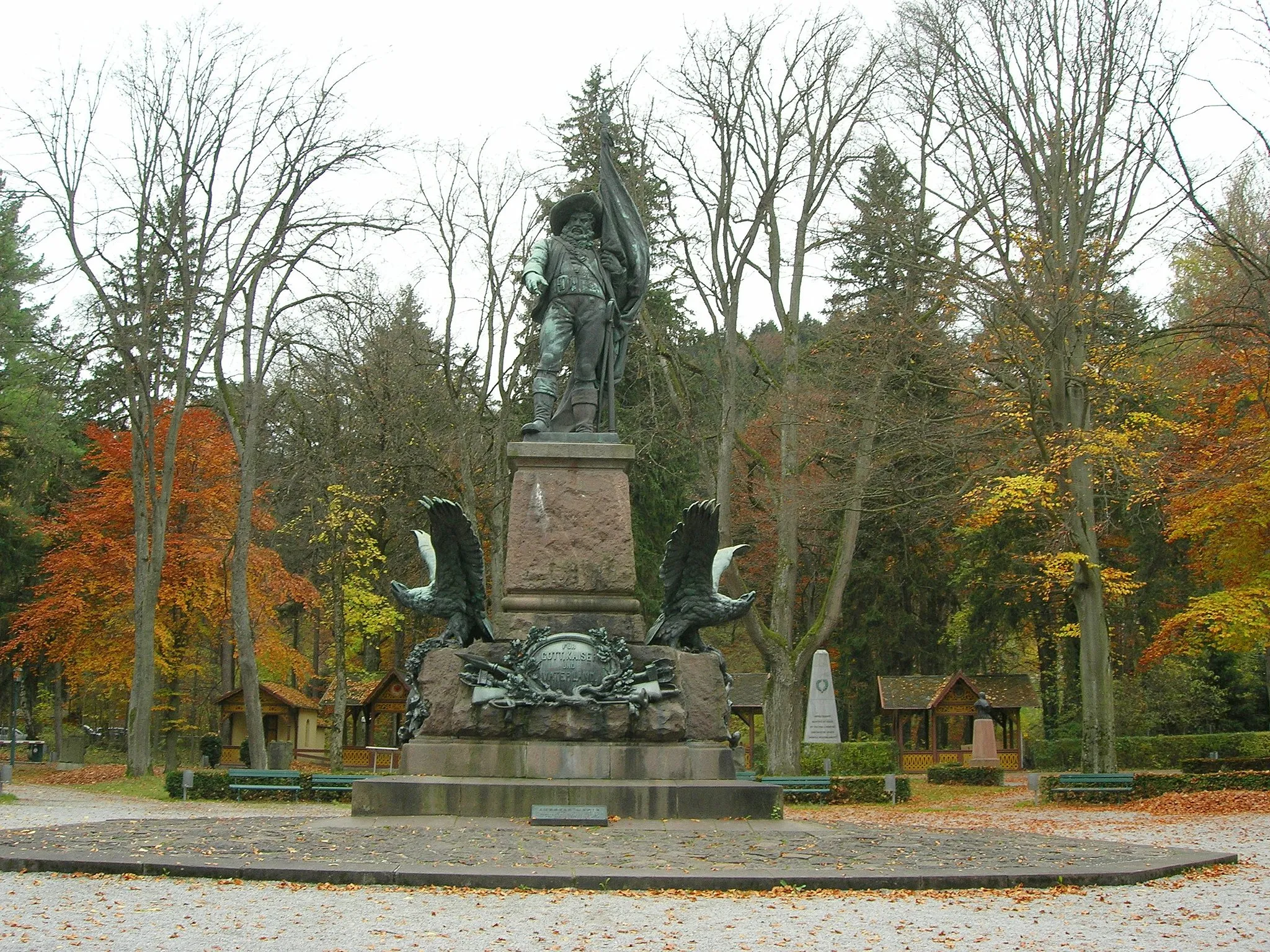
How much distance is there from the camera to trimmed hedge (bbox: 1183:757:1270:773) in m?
22.9

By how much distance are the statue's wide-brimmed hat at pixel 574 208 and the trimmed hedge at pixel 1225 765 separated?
1576 centimetres

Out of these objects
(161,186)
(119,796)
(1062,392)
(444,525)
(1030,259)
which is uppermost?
(161,186)

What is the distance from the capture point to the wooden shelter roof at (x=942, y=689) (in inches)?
1351

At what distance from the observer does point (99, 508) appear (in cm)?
3016

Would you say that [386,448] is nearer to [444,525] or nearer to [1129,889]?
[444,525]

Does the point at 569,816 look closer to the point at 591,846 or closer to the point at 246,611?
the point at 591,846

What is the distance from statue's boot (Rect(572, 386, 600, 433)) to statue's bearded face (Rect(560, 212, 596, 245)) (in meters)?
1.46

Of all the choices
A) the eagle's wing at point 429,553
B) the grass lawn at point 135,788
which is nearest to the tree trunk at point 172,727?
the grass lawn at point 135,788

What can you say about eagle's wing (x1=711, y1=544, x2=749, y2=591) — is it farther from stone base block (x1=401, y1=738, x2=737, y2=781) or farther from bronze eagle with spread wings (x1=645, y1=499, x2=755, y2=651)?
stone base block (x1=401, y1=738, x2=737, y2=781)

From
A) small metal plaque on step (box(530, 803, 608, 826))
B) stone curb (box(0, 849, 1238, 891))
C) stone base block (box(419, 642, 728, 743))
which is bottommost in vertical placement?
stone curb (box(0, 849, 1238, 891))

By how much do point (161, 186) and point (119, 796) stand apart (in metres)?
10.5

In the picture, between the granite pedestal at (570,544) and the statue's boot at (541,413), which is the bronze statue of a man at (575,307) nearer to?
the statue's boot at (541,413)

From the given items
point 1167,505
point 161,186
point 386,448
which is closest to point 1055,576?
point 1167,505

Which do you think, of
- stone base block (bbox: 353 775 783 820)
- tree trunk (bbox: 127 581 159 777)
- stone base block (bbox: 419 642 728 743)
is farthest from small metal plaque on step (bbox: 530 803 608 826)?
tree trunk (bbox: 127 581 159 777)
